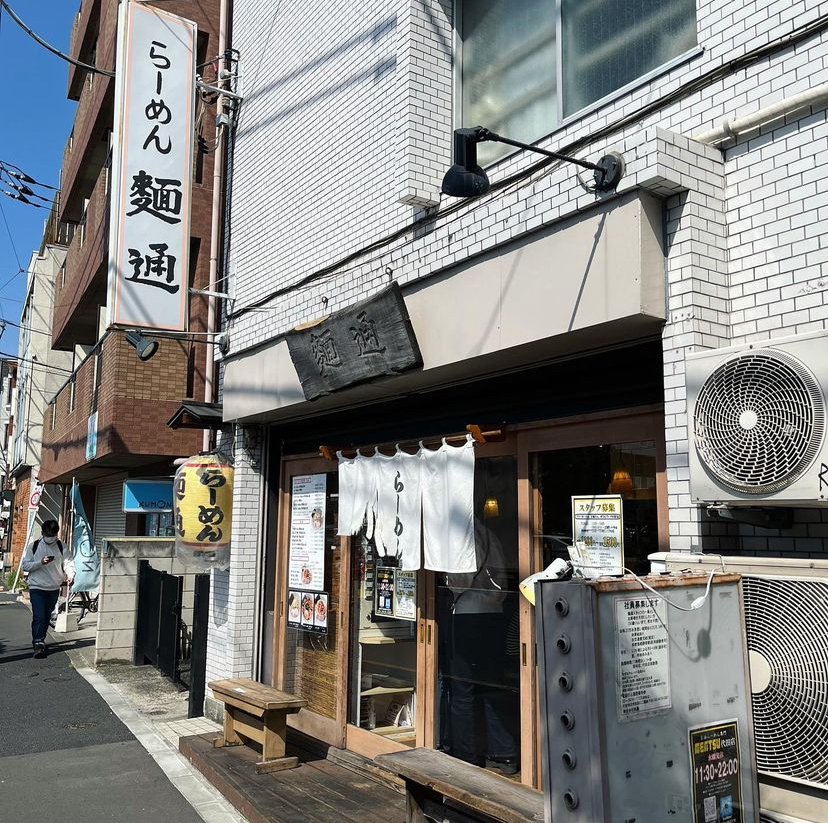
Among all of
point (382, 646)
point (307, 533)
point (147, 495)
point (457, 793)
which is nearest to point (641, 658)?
point (457, 793)

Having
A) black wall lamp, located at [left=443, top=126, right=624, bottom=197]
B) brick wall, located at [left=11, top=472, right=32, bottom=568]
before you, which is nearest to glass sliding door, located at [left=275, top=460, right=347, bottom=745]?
black wall lamp, located at [left=443, top=126, right=624, bottom=197]

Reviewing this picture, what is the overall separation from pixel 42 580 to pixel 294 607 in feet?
24.3

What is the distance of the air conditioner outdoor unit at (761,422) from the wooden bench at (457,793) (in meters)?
1.85

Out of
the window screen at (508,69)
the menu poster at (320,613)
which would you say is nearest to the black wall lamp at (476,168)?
the window screen at (508,69)

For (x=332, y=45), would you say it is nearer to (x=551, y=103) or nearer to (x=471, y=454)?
(x=551, y=103)

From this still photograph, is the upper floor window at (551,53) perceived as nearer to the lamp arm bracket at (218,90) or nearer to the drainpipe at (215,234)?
the lamp arm bracket at (218,90)

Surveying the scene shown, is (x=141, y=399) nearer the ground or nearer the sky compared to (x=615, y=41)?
nearer the ground

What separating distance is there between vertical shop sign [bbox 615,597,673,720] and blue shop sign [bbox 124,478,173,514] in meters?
13.8

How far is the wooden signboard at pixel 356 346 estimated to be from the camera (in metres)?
6.46

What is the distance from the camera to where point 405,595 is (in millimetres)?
7379

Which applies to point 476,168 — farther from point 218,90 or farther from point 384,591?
point 218,90

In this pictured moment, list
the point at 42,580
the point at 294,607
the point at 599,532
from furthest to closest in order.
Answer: the point at 42,580, the point at 294,607, the point at 599,532

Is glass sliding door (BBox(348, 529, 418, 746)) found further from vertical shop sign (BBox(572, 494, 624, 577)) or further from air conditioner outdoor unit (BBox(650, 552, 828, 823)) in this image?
air conditioner outdoor unit (BBox(650, 552, 828, 823))

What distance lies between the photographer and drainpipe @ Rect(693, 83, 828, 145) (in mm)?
4133
